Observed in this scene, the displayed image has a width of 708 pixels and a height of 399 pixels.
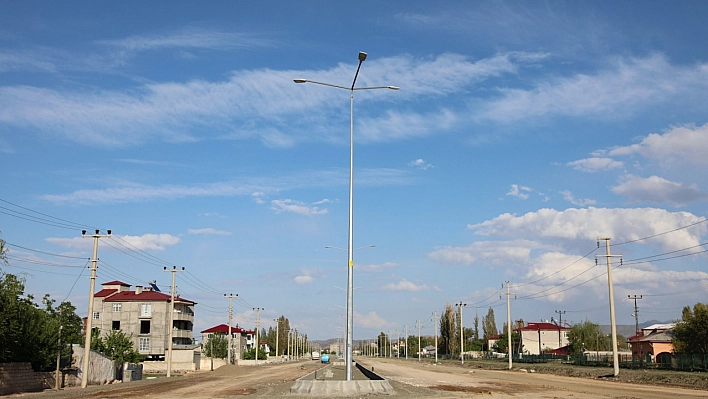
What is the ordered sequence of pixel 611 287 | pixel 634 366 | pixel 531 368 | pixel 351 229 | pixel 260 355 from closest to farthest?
pixel 351 229, pixel 611 287, pixel 634 366, pixel 531 368, pixel 260 355

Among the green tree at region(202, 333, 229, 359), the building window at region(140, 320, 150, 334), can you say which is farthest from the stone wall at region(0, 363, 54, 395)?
the green tree at region(202, 333, 229, 359)

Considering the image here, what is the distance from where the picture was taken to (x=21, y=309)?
34844mm

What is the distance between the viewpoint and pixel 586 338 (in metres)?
123

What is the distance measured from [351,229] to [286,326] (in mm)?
165164

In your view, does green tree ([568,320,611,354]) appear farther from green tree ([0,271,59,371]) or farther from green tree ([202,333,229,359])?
green tree ([0,271,59,371])

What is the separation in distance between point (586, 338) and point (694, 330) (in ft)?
176

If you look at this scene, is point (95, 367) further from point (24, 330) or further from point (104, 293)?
point (104, 293)

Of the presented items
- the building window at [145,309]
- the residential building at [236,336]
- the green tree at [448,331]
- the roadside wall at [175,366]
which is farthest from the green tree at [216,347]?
the green tree at [448,331]

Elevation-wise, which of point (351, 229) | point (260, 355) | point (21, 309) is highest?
point (351, 229)

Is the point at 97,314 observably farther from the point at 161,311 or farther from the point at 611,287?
the point at 611,287

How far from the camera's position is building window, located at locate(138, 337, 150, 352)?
9388cm

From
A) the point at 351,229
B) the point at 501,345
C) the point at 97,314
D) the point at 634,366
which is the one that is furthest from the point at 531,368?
the point at 501,345

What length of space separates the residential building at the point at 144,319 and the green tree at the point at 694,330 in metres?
67.6

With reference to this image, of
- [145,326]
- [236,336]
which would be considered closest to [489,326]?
[236,336]
